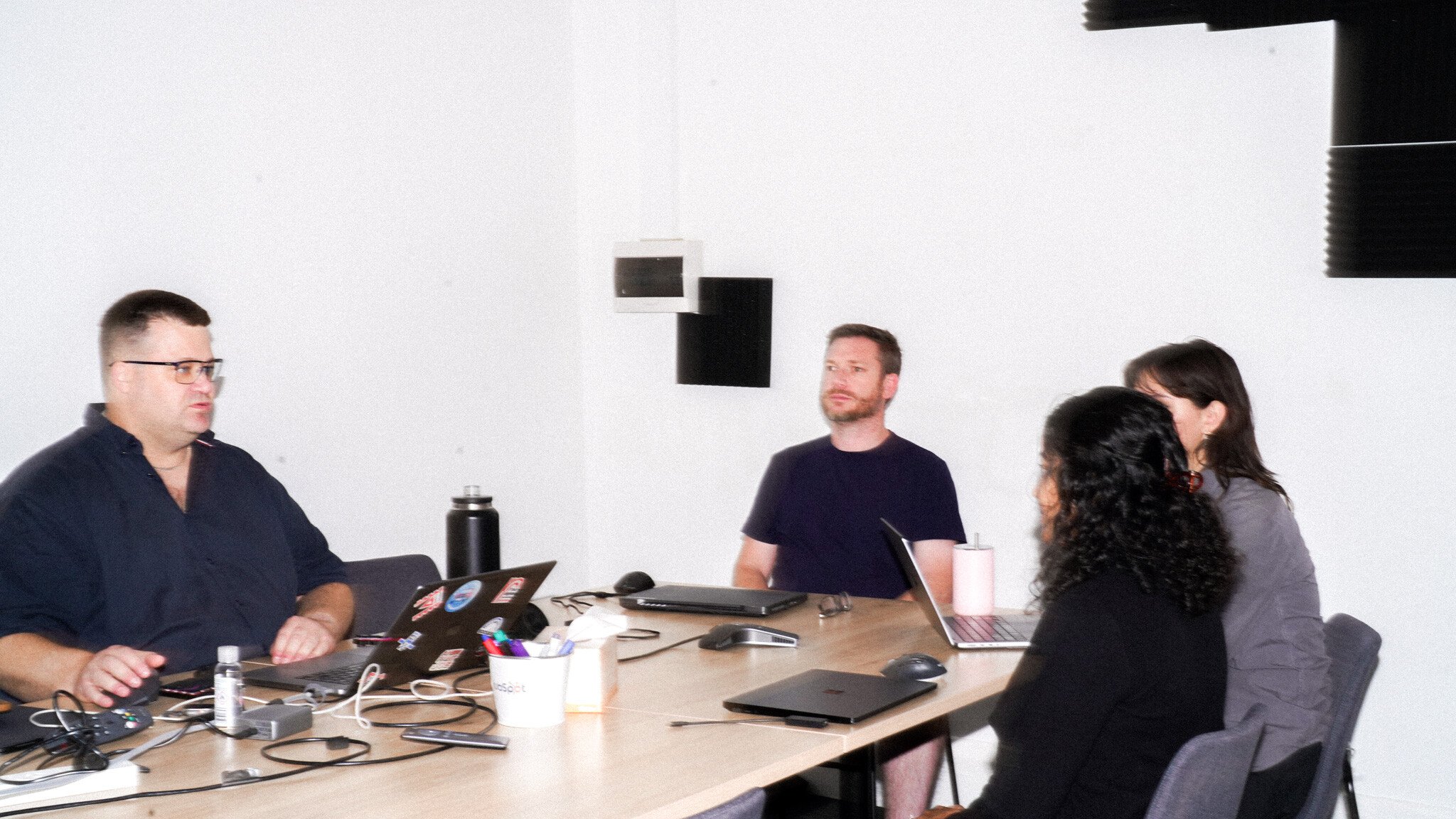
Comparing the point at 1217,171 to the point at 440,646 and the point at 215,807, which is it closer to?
the point at 440,646

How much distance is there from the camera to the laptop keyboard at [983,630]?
263cm

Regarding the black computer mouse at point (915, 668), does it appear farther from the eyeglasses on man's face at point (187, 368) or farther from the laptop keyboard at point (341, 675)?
the eyeglasses on man's face at point (187, 368)

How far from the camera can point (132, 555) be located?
2.71 metres

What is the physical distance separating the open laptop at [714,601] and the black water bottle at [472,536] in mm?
1032

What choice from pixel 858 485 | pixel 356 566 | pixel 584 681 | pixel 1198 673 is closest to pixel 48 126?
pixel 356 566

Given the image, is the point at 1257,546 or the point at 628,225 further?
the point at 628,225

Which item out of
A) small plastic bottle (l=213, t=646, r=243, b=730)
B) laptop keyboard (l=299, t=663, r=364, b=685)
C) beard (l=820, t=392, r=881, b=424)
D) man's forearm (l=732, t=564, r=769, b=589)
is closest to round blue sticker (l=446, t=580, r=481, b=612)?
laptop keyboard (l=299, t=663, r=364, b=685)

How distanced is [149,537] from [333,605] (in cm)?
45

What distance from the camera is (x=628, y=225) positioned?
15.5 feet

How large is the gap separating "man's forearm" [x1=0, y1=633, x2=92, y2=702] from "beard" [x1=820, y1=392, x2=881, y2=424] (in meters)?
2.08

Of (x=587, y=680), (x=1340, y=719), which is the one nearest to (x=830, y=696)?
(x=587, y=680)

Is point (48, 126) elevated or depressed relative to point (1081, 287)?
elevated

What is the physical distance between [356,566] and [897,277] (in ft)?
6.33

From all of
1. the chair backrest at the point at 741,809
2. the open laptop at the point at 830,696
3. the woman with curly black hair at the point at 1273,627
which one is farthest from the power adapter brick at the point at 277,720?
the woman with curly black hair at the point at 1273,627
